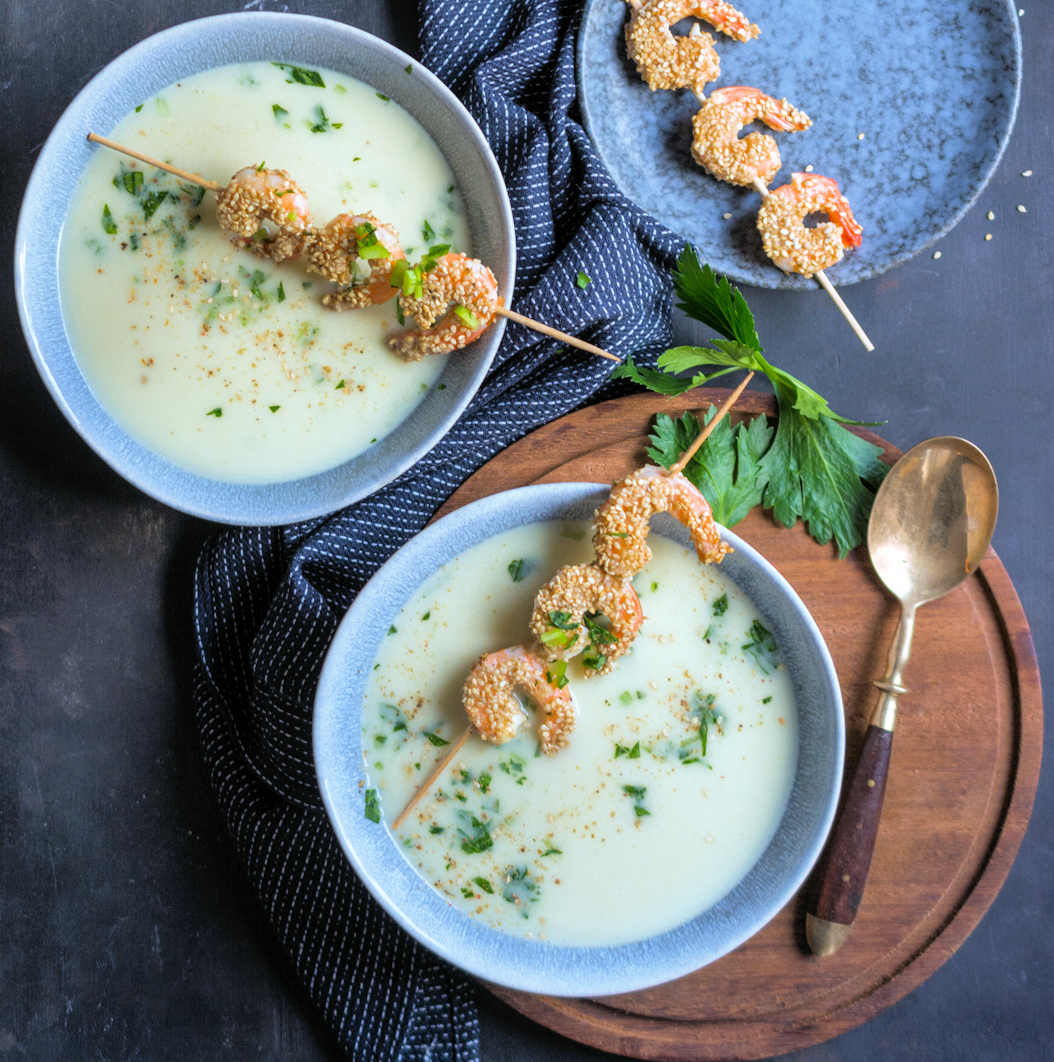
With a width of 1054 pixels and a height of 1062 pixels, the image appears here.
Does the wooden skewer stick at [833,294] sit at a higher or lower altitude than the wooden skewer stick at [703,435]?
higher

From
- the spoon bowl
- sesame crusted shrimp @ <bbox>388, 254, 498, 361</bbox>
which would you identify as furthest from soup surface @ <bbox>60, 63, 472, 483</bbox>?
the spoon bowl

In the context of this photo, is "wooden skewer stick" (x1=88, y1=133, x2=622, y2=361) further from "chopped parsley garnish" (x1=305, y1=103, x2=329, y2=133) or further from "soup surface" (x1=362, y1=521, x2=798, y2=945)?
"soup surface" (x1=362, y1=521, x2=798, y2=945)

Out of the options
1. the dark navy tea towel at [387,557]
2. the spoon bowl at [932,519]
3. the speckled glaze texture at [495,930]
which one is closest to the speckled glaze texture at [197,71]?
the dark navy tea towel at [387,557]

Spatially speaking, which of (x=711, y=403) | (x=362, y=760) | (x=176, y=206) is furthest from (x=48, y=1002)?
(x=711, y=403)

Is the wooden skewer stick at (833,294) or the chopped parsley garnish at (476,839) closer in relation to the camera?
the chopped parsley garnish at (476,839)

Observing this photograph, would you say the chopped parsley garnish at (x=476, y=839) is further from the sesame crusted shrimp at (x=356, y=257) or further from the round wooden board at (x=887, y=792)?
the sesame crusted shrimp at (x=356, y=257)

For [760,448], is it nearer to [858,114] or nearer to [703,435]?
[703,435]
